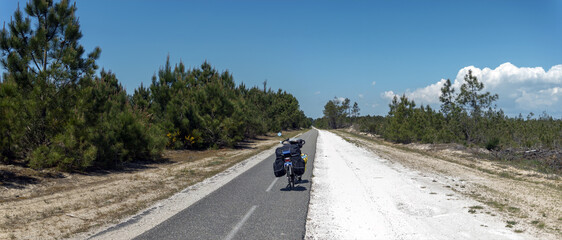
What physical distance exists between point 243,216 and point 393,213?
3541mm

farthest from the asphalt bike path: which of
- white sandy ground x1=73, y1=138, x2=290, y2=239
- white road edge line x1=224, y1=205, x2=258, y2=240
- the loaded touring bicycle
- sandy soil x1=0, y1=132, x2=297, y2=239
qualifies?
sandy soil x1=0, y1=132, x2=297, y2=239

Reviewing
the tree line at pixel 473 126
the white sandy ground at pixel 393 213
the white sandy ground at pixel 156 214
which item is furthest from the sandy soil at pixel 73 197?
the tree line at pixel 473 126

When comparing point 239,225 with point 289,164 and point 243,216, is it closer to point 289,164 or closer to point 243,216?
point 243,216

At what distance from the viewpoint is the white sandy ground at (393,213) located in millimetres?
6293

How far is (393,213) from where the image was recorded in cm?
790

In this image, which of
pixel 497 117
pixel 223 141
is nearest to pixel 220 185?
pixel 223 141

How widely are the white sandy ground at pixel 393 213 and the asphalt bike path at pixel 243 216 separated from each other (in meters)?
0.39

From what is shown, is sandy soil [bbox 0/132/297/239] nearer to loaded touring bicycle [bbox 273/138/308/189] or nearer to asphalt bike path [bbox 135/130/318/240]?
asphalt bike path [bbox 135/130/318/240]

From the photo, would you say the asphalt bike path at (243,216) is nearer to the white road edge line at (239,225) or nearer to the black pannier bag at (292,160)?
the white road edge line at (239,225)

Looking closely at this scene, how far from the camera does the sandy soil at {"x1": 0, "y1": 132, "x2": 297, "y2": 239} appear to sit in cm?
668

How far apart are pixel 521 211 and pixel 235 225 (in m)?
6.88

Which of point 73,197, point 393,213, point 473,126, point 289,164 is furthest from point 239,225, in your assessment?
point 473,126

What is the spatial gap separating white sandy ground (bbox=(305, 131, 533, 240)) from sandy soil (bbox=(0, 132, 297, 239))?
4.59m

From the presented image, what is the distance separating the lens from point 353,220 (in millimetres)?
7230
